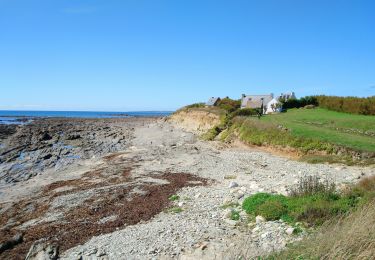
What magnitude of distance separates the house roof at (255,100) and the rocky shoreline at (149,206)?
4132 cm

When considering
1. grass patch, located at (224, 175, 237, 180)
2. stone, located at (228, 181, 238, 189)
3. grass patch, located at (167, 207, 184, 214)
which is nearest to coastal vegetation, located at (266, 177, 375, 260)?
grass patch, located at (167, 207, 184, 214)

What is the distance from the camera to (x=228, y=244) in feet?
30.6

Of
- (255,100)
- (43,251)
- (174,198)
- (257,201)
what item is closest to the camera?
(43,251)

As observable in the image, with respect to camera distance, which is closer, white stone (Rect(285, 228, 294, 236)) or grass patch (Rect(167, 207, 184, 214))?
white stone (Rect(285, 228, 294, 236))

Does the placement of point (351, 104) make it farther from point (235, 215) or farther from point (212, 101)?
point (212, 101)

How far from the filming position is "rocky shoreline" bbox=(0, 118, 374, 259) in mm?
9602

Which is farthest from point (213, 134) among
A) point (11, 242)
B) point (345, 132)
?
point (11, 242)

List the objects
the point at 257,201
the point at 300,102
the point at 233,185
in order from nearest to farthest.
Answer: the point at 257,201 → the point at 233,185 → the point at 300,102

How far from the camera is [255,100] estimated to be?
69250mm

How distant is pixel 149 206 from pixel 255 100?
58.1 metres

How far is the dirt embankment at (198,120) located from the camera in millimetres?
51884

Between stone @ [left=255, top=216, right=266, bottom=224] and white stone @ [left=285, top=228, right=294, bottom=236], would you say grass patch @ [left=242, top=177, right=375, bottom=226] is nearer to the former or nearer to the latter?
stone @ [left=255, top=216, right=266, bottom=224]

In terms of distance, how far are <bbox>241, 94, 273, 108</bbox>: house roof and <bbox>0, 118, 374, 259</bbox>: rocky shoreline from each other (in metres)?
41.3

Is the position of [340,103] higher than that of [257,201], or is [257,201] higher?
[340,103]
